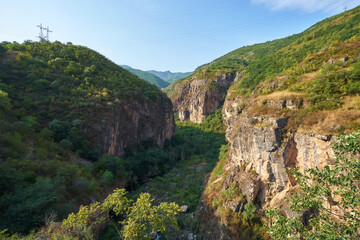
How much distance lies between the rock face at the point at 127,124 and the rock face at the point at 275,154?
71.0 feet

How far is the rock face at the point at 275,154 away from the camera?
12227 mm

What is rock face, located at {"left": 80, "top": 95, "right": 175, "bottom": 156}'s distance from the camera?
2591cm

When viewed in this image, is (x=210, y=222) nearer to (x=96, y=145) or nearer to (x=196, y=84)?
(x=96, y=145)

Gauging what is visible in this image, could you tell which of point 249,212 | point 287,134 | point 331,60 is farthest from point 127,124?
point 331,60

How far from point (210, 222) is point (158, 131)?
27710mm

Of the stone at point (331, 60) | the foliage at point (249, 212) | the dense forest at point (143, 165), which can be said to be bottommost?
the foliage at point (249, 212)

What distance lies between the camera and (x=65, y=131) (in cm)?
2275

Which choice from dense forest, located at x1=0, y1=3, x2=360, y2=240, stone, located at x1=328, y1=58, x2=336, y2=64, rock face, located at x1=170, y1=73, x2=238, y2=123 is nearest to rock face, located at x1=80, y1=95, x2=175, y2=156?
dense forest, located at x1=0, y1=3, x2=360, y2=240

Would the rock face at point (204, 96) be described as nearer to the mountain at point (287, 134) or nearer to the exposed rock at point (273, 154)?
the mountain at point (287, 134)

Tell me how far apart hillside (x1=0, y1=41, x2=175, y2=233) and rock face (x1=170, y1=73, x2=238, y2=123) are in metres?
27.1

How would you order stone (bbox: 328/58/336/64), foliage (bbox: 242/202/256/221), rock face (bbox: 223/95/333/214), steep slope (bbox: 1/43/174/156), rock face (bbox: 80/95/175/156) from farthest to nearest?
rock face (bbox: 80/95/175/156) → steep slope (bbox: 1/43/174/156) → stone (bbox: 328/58/336/64) → foliage (bbox: 242/202/256/221) → rock face (bbox: 223/95/333/214)

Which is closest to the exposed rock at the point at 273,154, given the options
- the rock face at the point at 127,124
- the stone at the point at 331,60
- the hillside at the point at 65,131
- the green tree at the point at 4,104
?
the stone at the point at 331,60

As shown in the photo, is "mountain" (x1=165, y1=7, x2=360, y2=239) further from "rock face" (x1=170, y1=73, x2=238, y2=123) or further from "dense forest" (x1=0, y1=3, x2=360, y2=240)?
"rock face" (x1=170, y1=73, x2=238, y2=123)

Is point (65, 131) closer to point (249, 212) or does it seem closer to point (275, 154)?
point (249, 212)
